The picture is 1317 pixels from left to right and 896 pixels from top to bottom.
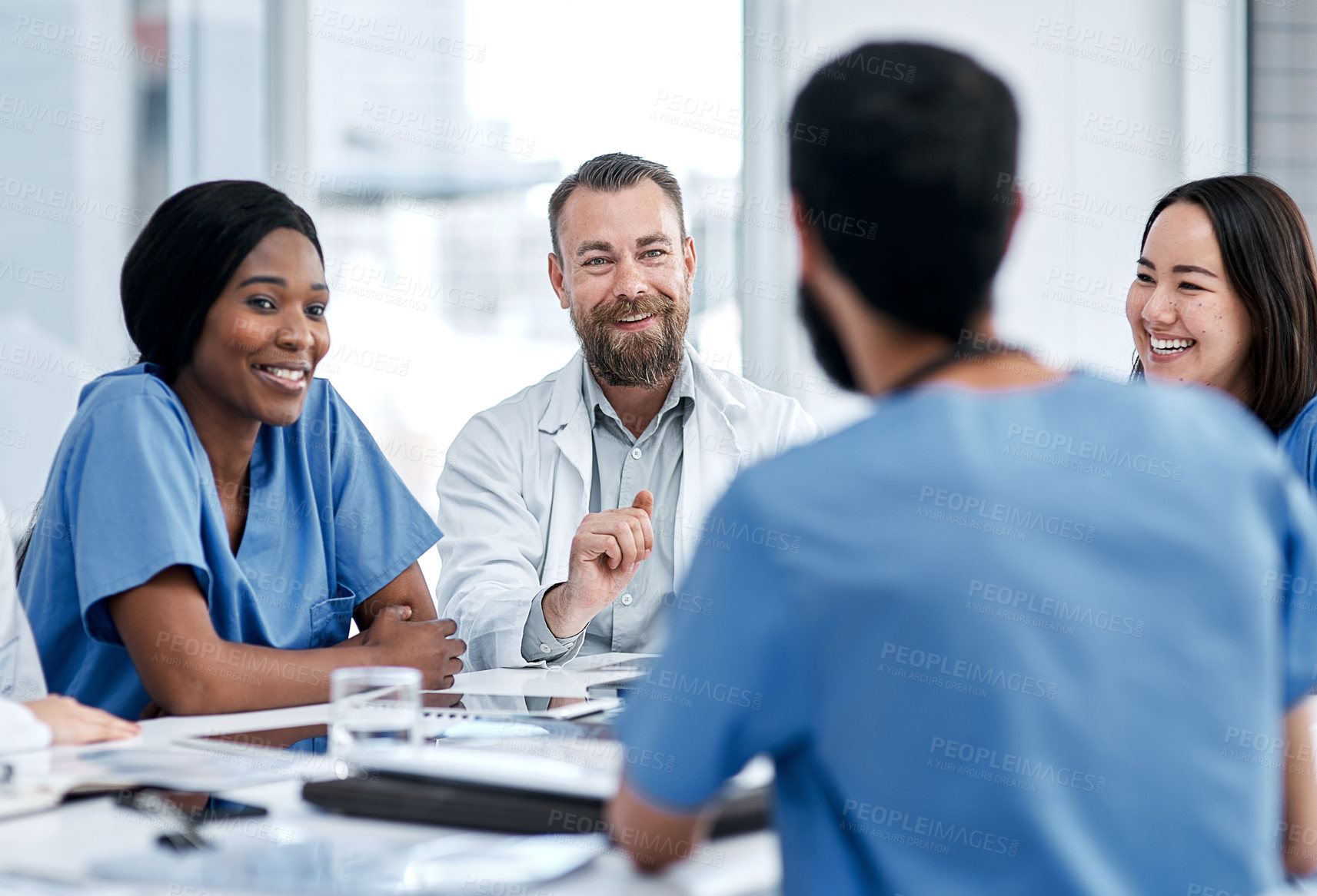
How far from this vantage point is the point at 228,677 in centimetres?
151

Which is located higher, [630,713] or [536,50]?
[536,50]

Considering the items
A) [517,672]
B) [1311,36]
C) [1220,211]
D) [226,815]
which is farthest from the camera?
[1311,36]

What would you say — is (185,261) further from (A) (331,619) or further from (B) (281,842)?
(B) (281,842)

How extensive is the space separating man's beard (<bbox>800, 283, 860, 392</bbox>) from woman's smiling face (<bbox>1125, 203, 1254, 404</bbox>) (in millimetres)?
1659

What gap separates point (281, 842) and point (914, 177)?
2.28ft

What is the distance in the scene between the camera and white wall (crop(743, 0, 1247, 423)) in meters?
3.40

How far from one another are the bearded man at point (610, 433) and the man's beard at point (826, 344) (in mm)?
1170

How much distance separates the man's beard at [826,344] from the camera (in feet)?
2.88

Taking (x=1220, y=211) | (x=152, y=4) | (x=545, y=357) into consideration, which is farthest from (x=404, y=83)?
(x=1220, y=211)

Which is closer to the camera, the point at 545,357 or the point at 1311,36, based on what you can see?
the point at 1311,36

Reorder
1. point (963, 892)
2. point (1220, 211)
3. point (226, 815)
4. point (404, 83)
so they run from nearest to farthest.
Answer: point (963, 892)
point (226, 815)
point (1220, 211)
point (404, 83)

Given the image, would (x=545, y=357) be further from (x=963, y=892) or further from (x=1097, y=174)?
(x=963, y=892)

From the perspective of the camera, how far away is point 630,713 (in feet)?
2.57

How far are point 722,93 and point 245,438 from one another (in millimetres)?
2292
